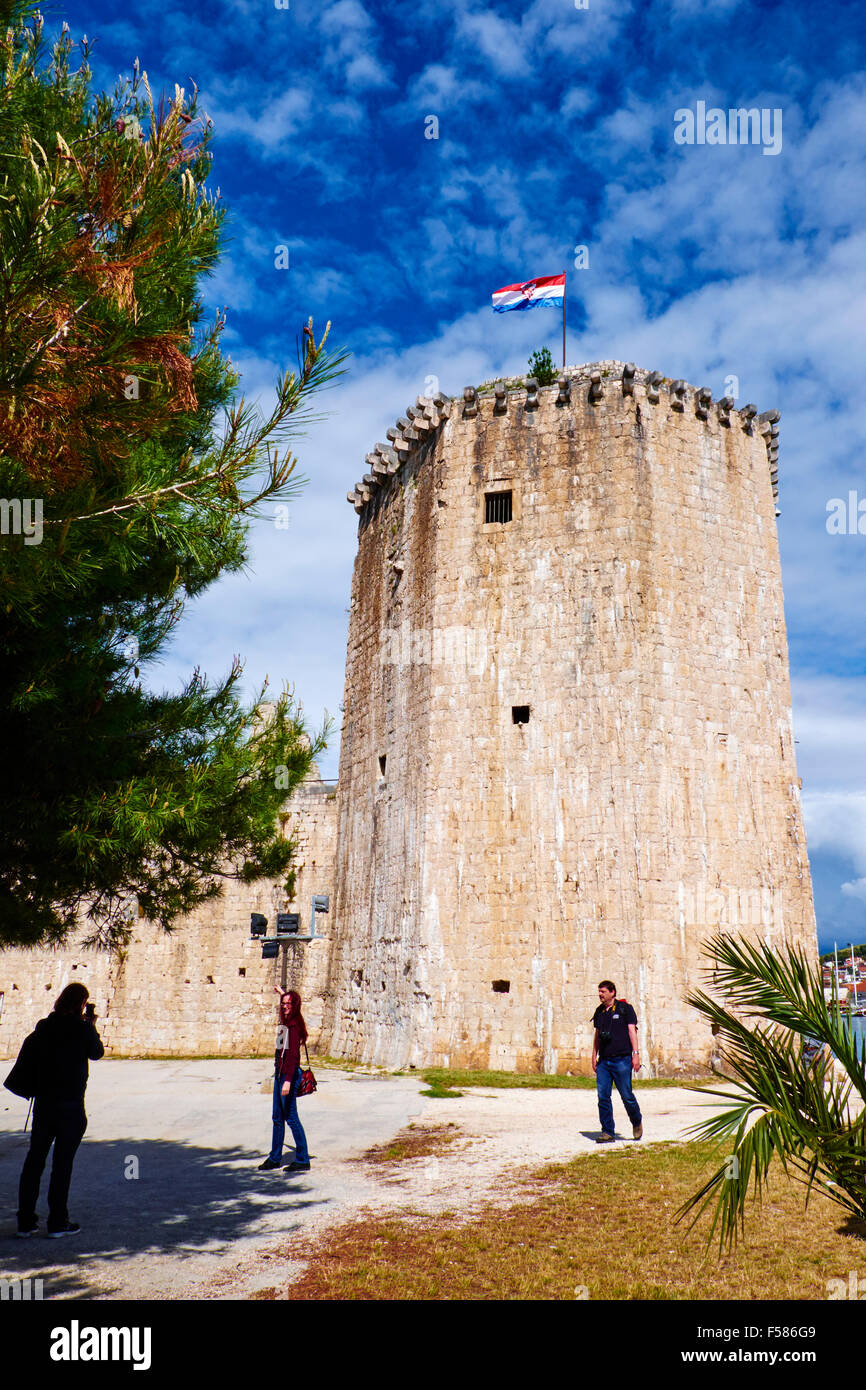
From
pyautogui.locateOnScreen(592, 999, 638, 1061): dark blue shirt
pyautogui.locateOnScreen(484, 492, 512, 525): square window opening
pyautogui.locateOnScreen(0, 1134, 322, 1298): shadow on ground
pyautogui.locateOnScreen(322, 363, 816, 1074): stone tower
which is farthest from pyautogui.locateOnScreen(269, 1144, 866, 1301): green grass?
pyautogui.locateOnScreen(484, 492, 512, 525): square window opening

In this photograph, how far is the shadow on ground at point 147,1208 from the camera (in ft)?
20.3

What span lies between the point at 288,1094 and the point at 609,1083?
3.48m

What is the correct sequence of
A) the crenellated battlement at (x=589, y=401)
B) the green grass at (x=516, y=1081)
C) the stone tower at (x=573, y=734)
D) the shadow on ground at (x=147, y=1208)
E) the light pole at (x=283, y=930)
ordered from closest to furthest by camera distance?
the shadow on ground at (x=147, y=1208)
the green grass at (x=516, y=1081)
the stone tower at (x=573, y=734)
the crenellated battlement at (x=589, y=401)
the light pole at (x=283, y=930)

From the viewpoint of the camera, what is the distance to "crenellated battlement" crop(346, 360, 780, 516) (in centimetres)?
1856

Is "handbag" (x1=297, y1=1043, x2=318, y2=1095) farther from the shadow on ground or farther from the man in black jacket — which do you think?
the man in black jacket

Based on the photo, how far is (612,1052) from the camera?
1015 centimetres

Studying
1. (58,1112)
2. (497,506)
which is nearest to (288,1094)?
(58,1112)

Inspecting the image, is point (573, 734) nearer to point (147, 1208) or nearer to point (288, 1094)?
point (288, 1094)

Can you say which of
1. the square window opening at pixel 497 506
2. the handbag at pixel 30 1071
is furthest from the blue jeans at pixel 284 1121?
the square window opening at pixel 497 506

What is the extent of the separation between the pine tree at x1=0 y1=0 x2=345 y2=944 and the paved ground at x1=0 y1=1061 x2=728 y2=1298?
2345mm

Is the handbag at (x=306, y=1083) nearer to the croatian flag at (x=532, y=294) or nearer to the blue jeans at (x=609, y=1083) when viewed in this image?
the blue jeans at (x=609, y=1083)

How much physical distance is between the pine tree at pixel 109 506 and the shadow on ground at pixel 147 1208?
2.23 metres

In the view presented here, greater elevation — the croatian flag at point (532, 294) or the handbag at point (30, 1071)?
the croatian flag at point (532, 294)

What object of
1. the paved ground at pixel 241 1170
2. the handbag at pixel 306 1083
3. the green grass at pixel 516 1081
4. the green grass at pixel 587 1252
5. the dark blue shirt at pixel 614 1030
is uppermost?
the dark blue shirt at pixel 614 1030
